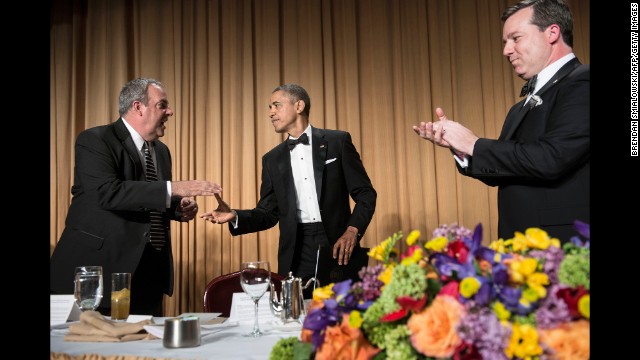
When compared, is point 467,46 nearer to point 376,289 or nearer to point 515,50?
point 515,50

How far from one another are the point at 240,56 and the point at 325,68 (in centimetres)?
73

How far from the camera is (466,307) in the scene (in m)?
0.76

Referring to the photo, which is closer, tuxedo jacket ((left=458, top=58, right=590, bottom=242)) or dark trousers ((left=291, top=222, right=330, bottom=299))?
tuxedo jacket ((left=458, top=58, right=590, bottom=242))

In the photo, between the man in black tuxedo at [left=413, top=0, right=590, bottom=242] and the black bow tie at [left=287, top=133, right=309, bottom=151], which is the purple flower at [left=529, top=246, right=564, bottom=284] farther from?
the black bow tie at [left=287, top=133, right=309, bottom=151]

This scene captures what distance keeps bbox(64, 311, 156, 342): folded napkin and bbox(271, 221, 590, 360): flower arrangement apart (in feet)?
2.42

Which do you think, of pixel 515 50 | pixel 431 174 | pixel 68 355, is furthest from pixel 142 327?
pixel 431 174

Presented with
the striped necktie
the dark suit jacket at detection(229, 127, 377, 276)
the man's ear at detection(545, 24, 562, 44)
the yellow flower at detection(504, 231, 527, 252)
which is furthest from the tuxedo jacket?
the striped necktie

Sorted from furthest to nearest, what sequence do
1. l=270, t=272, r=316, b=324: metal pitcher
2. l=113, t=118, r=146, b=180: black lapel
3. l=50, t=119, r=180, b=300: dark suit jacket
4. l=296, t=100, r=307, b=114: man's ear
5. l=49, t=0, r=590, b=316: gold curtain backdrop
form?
l=49, t=0, r=590, b=316: gold curtain backdrop
l=296, t=100, r=307, b=114: man's ear
l=113, t=118, r=146, b=180: black lapel
l=50, t=119, r=180, b=300: dark suit jacket
l=270, t=272, r=316, b=324: metal pitcher

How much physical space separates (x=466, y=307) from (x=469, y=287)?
0.09ft

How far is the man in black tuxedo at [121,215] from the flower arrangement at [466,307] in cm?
185

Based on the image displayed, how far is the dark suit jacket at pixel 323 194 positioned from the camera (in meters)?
3.29

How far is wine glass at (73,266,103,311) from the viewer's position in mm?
1777

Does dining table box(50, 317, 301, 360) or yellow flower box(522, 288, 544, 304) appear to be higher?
yellow flower box(522, 288, 544, 304)
